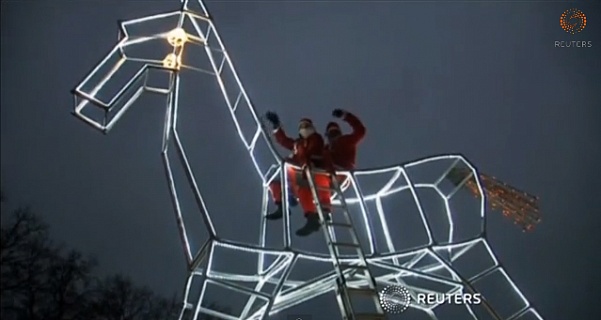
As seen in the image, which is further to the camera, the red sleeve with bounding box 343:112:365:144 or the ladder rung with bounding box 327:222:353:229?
the red sleeve with bounding box 343:112:365:144

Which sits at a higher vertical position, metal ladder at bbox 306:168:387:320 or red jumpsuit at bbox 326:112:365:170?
red jumpsuit at bbox 326:112:365:170

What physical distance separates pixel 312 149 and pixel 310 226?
64cm

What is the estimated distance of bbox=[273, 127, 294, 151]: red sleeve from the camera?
575 cm

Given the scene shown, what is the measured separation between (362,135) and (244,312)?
1.77 metres

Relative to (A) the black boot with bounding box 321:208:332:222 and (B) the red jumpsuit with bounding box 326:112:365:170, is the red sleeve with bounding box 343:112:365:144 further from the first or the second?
(A) the black boot with bounding box 321:208:332:222

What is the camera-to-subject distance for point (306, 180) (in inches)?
196

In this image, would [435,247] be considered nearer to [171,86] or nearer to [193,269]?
[193,269]

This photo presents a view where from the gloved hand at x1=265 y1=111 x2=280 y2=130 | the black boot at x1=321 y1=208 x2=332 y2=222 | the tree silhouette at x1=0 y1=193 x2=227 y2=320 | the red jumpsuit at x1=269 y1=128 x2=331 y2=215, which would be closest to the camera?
the black boot at x1=321 y1=208 x2=332 y2=222

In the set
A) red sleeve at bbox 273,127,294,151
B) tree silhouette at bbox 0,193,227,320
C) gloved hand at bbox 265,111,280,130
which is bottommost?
tree silhouette at bbox 0,193,227,320

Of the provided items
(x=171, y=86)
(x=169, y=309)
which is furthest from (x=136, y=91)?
(x=169, y=309)

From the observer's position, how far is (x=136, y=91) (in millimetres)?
4820

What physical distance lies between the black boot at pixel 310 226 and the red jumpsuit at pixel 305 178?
34 mm

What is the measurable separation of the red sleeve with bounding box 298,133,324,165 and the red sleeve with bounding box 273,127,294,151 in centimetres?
45

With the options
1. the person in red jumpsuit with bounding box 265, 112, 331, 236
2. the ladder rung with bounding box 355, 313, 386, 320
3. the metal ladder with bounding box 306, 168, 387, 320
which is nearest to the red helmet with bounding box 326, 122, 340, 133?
the person in red jumpsuit with bounding box 265, 112, 331, 236
